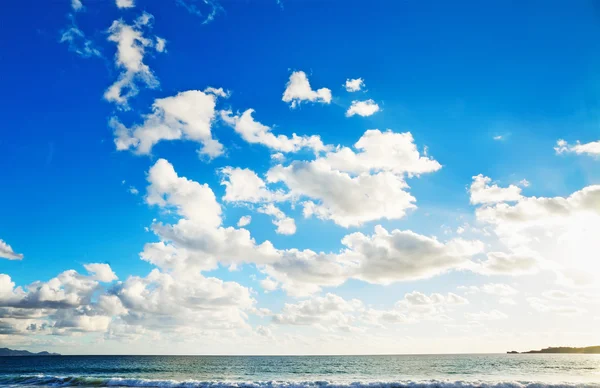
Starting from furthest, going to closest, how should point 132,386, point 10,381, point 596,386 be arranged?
1. point 10,381
2. point 132,386
3. point 596,386

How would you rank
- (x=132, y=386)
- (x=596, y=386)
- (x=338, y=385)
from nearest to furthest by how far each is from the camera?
(x=596, y=386) < (x=338, y=385) < (x=132, y=386)

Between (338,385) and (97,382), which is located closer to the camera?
(338,385)

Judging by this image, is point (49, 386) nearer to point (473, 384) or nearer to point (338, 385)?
point (338, 385)

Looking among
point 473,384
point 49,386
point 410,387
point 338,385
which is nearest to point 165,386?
point 49,386

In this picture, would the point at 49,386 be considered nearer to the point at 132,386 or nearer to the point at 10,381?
the point at 132,386

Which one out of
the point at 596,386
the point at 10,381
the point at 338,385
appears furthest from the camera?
the point at 10,381

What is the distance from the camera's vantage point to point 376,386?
3434cm

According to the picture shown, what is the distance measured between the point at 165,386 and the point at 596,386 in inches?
1537

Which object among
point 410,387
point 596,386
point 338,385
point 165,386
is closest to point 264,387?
point 338,385

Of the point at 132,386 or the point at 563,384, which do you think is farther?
the point at 132,386

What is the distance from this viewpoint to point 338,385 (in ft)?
114

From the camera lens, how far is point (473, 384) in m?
33.9

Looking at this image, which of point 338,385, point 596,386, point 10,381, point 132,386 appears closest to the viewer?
point 596,386

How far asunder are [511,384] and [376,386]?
11820mm
